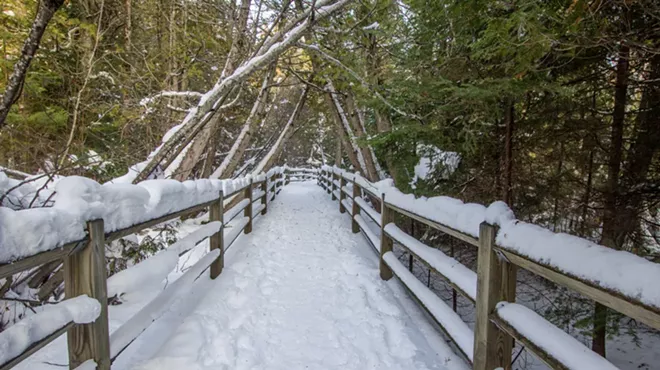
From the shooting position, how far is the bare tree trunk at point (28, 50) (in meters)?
1.94

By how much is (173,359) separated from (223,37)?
7.65 m

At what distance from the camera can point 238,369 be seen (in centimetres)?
213

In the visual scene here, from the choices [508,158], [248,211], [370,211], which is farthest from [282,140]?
[508,158]

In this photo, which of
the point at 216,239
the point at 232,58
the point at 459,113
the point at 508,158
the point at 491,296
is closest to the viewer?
the point at 491,296

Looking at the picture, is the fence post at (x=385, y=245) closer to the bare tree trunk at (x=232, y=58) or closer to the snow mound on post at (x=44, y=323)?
the snow mound on post at (x=44, y=323)

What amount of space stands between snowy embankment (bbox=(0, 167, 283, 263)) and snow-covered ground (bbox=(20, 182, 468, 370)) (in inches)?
24.6

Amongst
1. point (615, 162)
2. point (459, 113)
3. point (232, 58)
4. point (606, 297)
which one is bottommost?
point (606, 297)

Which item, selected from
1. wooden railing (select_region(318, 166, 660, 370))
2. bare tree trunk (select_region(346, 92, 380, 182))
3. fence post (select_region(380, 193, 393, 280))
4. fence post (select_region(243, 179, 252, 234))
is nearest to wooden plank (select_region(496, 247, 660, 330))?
wooden railing (select_region(318, 166, 660, 370))

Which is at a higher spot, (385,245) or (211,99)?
(211,99)

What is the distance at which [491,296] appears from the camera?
1770mm

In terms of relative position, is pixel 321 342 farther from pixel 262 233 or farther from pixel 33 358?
pixel 262 233

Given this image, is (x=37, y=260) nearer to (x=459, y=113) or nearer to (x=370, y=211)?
(x=370, y=211)

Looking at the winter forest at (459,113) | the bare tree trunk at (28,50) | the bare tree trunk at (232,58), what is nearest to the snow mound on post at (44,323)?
the winter forest at (459,113)

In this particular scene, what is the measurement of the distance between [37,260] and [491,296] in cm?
220
